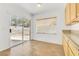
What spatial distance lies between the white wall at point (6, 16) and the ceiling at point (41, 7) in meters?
0.08

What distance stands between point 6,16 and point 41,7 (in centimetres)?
59

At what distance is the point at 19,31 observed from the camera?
1.88m

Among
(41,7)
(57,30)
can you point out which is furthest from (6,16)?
(57,30)

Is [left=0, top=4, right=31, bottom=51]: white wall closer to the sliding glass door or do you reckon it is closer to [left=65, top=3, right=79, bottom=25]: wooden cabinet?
the sliding glass door

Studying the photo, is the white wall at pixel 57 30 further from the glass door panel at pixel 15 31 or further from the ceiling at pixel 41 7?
the glass door panel at pixel 15 31

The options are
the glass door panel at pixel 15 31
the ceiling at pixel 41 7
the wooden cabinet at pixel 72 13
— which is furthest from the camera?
the glass door panel at pixel 15 31

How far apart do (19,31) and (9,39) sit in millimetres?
208

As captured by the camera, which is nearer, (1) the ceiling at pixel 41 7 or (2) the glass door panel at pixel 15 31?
(1) the ceiling at pixel 41 7

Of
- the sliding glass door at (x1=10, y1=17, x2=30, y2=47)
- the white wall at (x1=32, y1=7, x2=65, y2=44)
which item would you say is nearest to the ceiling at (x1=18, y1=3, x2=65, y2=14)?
the white wall at (x1=32, y1=7, x2=65, y2=44)

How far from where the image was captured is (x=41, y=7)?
1757 mm

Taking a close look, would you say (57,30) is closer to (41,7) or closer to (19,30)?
(41,7)

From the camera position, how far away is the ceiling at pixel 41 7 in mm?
1700

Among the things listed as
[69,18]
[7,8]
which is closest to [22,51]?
[7,8]

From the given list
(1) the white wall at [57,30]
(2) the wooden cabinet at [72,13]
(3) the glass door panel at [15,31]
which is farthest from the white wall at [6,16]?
(2) the wooden cabinet at [72,13]
